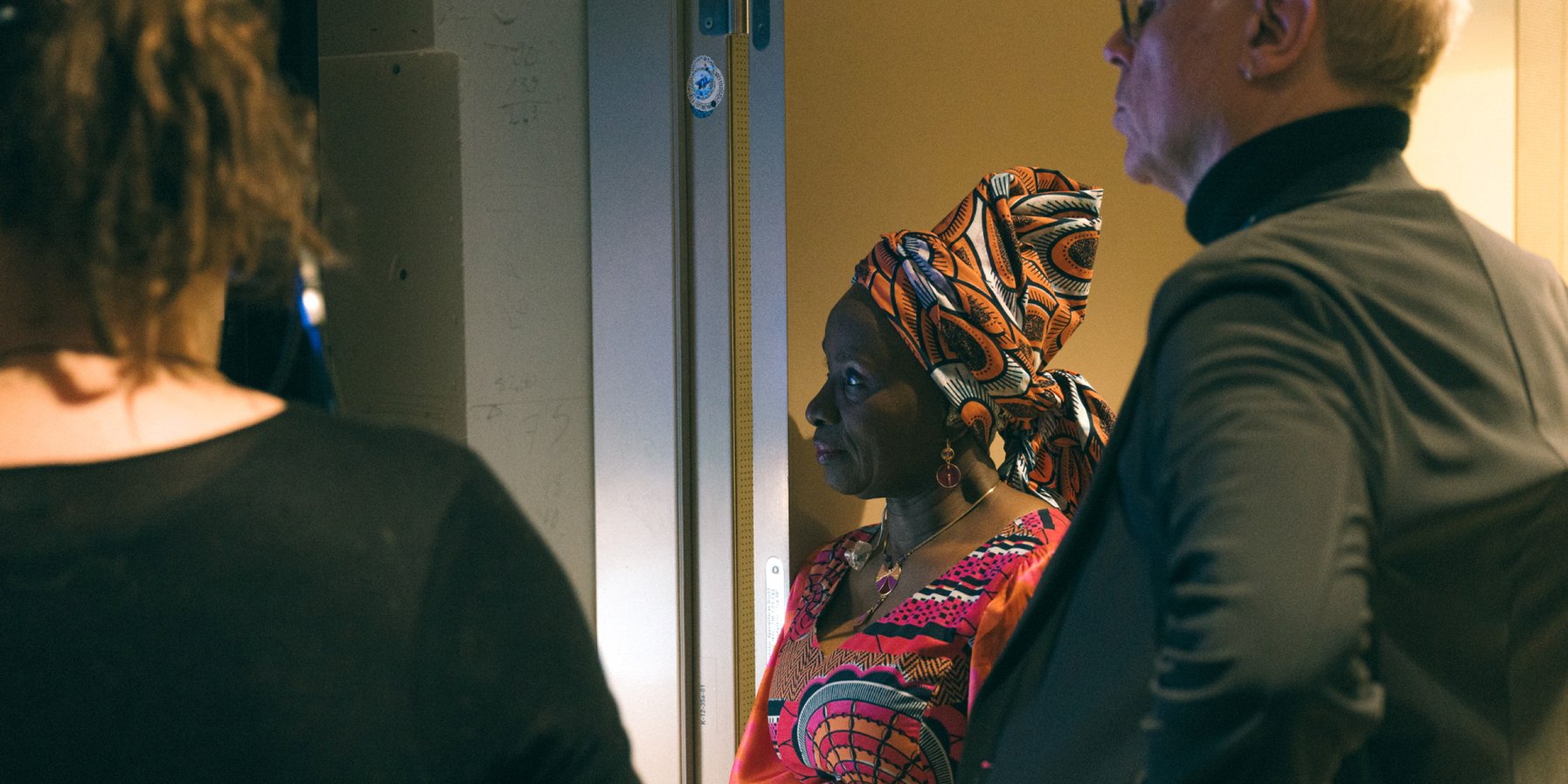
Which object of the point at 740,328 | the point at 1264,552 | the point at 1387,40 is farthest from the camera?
the point at 740,328

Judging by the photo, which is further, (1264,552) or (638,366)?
(638,366)

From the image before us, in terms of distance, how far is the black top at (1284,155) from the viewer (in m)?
0.99

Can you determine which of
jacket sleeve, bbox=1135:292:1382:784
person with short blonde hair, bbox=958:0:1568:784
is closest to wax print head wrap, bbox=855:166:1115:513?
person with short blonde hair, bbox=958:0:1568:784

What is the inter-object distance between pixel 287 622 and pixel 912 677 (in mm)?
1272

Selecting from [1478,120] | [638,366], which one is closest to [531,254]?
[638,366]

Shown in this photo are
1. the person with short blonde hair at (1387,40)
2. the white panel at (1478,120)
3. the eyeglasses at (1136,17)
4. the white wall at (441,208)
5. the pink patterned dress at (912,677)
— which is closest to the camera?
the person with short blonde hair at (1387,40)

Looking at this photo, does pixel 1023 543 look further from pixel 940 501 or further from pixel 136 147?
pixel 136 147

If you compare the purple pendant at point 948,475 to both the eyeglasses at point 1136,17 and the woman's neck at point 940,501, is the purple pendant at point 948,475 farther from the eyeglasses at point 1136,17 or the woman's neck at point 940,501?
the eyeglasses at point 1136,17

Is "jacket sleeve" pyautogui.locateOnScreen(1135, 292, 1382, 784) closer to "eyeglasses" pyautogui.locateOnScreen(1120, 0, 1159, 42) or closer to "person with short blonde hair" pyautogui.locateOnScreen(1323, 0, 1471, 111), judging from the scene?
"person with short blonde hair" pyautogui.locateOnScreen(1323, 0, 1471, 111)

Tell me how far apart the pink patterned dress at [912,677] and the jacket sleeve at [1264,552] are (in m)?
0.86

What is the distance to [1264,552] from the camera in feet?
2.61

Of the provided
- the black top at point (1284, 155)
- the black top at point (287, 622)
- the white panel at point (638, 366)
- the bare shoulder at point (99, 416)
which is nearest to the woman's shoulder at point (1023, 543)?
the white panel at point (638, 366)

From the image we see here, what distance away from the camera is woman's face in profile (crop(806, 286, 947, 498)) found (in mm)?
1979

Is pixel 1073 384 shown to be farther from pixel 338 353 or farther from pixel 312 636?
pixel 312 636
